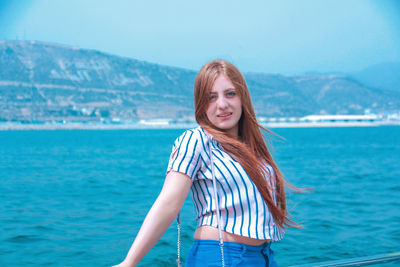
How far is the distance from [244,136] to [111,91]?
15165 centimetres

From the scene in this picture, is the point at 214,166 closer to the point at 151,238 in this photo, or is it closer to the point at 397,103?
the point at 151,238

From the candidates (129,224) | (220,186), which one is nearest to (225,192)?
(220,186)

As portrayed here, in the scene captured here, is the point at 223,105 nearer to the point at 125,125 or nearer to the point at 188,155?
the point at 188,155

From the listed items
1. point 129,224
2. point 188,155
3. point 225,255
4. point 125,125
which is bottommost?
point 129,224

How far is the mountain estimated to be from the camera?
452 ft

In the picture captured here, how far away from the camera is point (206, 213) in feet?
5.09

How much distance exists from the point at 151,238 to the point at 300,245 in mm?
7952

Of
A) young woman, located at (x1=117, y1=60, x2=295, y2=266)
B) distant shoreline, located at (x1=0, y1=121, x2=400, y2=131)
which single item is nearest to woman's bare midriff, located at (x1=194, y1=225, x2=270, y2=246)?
young woman, located at (x1=117, y1=60, x2=295, y2=266)

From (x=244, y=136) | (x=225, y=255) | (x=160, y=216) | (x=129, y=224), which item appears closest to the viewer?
(x=160, y=216)

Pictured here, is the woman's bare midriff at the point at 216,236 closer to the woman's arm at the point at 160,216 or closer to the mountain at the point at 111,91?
the woman's arm at the point at 160,216

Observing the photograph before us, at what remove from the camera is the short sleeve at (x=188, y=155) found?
1.40 m

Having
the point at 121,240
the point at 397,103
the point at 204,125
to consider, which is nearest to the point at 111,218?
the point at 121,240

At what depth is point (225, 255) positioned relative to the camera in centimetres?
149

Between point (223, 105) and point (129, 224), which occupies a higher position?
point (223, 105)
